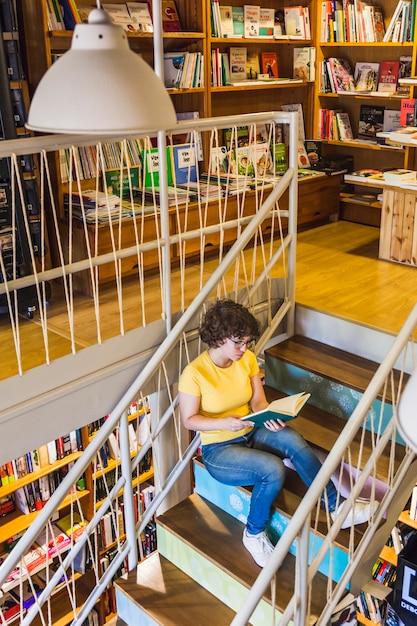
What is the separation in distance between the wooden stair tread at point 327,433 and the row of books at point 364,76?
8.10 ft

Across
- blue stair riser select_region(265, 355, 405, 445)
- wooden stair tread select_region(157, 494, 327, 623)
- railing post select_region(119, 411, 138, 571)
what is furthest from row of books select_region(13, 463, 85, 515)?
blue stair riser select_region(265, 355, 405, 445)

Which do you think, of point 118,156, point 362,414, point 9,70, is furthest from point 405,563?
point 9,70

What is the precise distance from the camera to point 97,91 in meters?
1.32

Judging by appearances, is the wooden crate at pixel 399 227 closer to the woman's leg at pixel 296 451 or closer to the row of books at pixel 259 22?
the row of books at pixel 259 22

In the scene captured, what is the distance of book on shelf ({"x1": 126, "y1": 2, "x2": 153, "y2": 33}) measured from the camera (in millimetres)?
3533

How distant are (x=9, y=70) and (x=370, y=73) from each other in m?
2.74

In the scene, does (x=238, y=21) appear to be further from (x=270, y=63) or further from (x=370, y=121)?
(x=370, y=121)

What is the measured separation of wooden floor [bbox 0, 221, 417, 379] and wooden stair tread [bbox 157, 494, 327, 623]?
2.72ft

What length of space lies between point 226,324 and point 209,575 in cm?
100

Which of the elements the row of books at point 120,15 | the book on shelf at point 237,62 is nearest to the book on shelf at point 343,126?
the book on shelf at point 237,62

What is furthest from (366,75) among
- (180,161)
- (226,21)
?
(180,161)

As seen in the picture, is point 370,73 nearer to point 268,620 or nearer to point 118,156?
point 118,156

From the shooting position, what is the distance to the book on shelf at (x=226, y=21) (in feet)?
13.4

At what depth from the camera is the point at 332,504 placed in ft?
8.23
